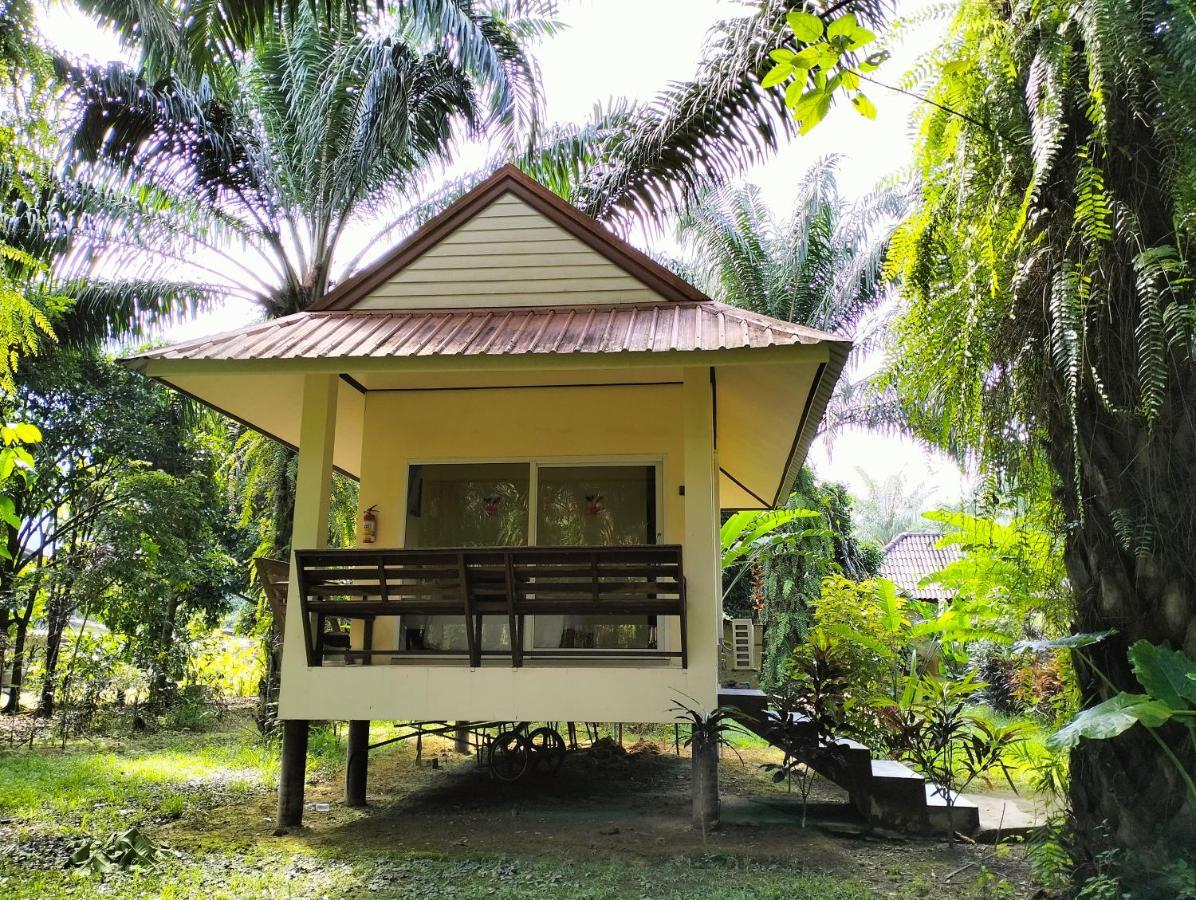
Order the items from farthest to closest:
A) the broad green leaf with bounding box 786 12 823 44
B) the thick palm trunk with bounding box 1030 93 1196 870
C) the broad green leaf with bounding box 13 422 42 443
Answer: the thick palm trunk with bounding box 1030 93 1196 870
the broad green leaf with bounding box 13 422 42 443
the broad green leaf with bounding box 786 12 823 44

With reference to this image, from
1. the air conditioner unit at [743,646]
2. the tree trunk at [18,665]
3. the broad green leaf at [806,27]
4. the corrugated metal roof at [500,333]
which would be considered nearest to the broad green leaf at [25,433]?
the corrugated metal roof at [500,333]

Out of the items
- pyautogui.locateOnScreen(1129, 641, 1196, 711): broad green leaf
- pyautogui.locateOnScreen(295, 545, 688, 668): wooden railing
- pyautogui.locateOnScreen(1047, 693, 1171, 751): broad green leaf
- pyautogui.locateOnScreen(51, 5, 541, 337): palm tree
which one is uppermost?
pyautogui.locateOnScreen(51, 5, 541, 337): palm tree

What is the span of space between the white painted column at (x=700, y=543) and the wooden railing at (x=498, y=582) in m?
0.16

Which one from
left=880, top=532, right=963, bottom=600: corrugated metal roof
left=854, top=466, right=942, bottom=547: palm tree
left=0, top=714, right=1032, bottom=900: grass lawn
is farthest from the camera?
left=854, top=466, right=942, bottom=547: palm tree

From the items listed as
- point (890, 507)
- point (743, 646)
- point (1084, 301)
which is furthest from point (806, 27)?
point (890, 507)

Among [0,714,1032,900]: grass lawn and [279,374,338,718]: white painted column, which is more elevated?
[279,374,338,718]: white painted column

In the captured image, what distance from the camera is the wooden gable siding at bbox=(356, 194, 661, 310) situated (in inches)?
328

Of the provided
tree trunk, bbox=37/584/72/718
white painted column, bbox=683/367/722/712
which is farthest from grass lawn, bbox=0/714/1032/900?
tree trunk, bbox=37/584/72/718

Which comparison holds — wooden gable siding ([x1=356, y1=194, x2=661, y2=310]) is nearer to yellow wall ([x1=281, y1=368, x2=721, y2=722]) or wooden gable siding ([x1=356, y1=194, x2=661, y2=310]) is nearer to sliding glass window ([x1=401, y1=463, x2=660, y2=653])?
yellow wall ([x1=281, y1=368, x2=721, y2=722])

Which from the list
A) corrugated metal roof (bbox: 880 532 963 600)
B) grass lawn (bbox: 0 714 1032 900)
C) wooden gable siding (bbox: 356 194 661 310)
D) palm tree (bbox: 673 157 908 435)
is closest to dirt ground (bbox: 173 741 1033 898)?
grass lawn (bbox: 0 714 1032 900)

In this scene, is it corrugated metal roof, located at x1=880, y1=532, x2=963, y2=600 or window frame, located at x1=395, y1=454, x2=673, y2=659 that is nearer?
window frame, located at x1=395, y1=454, x2=673, y2=659

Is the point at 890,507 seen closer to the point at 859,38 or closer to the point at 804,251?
the point at 804,251

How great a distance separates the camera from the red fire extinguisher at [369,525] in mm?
8695

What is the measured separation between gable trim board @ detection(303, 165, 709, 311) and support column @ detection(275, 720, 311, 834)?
391cm
